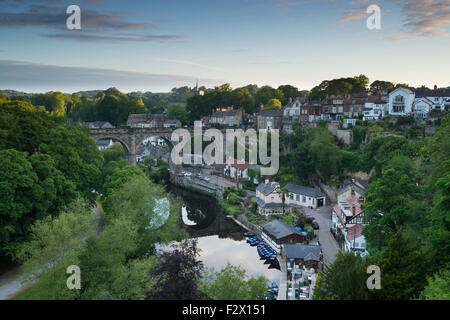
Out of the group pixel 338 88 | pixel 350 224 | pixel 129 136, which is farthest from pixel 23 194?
pixel 338 88

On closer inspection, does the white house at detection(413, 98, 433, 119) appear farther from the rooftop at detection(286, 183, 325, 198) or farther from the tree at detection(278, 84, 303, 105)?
the tree at detection(278, 84, 303, 105)

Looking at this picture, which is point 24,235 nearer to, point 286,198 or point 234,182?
point 286,198

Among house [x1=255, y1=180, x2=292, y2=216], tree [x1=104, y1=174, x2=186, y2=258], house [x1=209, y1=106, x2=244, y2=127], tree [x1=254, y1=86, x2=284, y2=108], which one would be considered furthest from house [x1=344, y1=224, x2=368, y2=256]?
tree [x1=254, y1=86, x2=284, y2=108]

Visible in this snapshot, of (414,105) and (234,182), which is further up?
(414,105)

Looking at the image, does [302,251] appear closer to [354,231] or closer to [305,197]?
[354,231]
